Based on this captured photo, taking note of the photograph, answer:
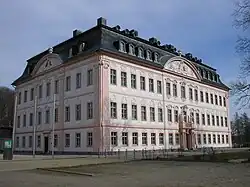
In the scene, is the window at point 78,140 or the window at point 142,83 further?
the window at point 142,83

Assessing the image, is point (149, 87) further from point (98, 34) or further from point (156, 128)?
point (98, 34)

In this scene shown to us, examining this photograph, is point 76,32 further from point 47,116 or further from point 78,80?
point 47,116

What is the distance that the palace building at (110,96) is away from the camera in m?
37.4

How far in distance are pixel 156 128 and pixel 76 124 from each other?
10.8 metres

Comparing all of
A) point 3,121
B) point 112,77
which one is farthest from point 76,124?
point 3,121

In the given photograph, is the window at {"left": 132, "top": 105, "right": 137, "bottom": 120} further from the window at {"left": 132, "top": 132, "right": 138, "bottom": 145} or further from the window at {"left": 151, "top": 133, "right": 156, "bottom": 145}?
the window at {"left": 151, "top": 133, "right": 156, "bottom": 145}

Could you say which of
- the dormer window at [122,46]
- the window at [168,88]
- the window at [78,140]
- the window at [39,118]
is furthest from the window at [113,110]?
the window at [39,118]

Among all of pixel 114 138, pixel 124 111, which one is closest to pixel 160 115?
pixel 124 111

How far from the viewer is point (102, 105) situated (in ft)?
119

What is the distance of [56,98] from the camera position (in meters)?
43.6

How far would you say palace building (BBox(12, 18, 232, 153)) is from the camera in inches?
1473

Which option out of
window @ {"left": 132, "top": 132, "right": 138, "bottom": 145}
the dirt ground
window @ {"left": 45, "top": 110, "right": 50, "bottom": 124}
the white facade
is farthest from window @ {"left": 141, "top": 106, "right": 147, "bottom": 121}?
the dirt ground

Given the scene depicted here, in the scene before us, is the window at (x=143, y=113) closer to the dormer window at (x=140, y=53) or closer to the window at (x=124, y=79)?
the window at (x=124, y=79)

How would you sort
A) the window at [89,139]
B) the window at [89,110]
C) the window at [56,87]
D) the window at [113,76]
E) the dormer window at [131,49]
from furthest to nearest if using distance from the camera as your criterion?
1. the window at [56,87]
2. the dormer window at [131,49]
3. the window at [113,76]
4. the window at [89,110]
5. the window at [89,139]
